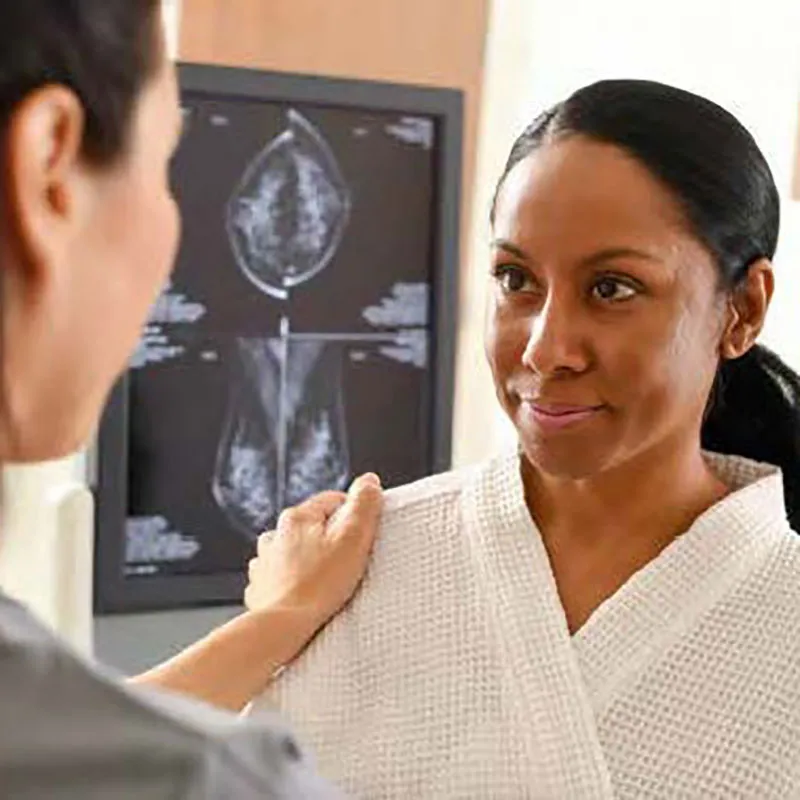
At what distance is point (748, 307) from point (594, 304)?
0.48 feet

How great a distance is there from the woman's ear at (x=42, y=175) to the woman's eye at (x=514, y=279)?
0.66m

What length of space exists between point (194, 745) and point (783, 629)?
0.76 meters

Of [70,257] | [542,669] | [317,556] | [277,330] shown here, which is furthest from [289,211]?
[70,257]

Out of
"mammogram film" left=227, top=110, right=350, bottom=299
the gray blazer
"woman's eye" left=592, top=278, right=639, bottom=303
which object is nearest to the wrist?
"woman's eye" left=592, top=278, right=639, bottom=303

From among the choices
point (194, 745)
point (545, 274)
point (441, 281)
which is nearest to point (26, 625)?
point (194, 745)

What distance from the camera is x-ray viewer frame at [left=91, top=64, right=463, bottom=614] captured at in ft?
5.30

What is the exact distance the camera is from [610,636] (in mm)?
1218

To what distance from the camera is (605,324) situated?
1165 millimetres

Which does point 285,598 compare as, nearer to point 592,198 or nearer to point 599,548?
point 599,548

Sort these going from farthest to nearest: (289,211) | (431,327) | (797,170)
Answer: (797,170), (431,327), (289,211)

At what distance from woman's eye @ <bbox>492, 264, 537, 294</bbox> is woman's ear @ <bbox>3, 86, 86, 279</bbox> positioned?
66 cm

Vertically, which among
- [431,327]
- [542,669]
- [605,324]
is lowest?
[542,669]

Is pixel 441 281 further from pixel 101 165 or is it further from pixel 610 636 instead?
pixel 101 165

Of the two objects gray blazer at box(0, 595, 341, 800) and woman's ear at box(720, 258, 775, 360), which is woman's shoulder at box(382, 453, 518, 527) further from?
gray blazer at box(0, 595, 341, 800)
